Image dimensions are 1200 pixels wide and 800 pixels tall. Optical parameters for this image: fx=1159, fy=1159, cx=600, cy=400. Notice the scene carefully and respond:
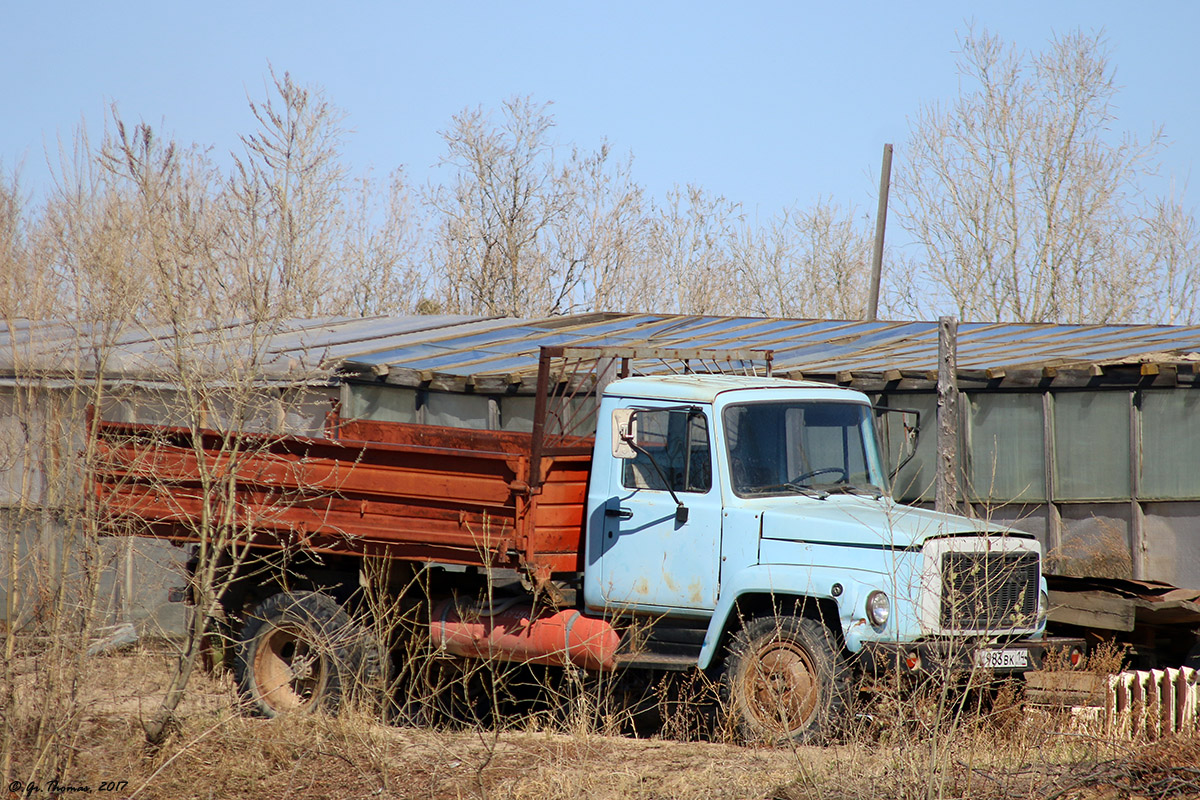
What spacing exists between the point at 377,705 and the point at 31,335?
350 cm

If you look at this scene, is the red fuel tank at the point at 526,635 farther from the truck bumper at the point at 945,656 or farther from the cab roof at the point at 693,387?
the truck bumper at the point at 945,656

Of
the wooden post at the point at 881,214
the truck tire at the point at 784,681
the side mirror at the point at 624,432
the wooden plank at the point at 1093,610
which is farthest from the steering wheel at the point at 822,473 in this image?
the wooden post at the point at 881,214

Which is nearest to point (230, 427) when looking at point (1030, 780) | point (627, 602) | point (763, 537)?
point (627, 602)

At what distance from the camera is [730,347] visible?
48.3 feet

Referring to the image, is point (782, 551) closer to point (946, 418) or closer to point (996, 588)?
point (996, 588)

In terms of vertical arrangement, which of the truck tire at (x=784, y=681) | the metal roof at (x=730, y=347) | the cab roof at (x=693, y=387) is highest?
the metal roof at (x=730, y=347)

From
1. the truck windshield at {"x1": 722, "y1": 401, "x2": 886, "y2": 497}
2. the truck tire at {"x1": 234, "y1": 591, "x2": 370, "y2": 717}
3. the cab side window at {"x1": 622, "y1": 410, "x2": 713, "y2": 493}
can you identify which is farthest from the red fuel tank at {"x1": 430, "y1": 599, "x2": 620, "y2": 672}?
the truck windshield at {"x1": 722, "y1": 401, "x2": 886, "y2": 497}

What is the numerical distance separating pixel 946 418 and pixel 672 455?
349cm

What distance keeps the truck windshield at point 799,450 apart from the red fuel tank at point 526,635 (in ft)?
4.60

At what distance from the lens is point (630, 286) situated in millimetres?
35562

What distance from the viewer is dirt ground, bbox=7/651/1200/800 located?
5840 mm

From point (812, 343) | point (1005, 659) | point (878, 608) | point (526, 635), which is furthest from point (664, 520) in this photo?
point (812, 343)

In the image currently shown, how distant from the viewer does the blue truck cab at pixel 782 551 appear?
714 centimetres

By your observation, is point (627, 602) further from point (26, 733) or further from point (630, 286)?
point (630, 286)
